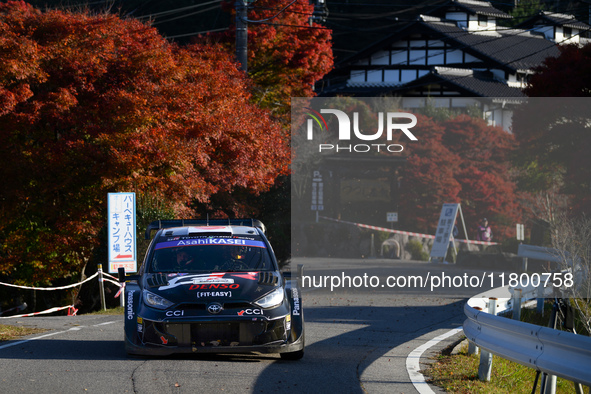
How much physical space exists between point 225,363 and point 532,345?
3565mm

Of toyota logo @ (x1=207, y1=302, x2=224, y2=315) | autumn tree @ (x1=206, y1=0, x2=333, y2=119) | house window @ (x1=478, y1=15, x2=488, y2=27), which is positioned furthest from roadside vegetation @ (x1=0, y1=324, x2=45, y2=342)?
house window @ (x1=478, y1=15, x2=488, y2=27)

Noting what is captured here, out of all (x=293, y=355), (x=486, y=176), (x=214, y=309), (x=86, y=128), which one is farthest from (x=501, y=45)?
(x=214, y=309)

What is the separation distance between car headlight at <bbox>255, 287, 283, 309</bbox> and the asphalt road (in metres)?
0.68

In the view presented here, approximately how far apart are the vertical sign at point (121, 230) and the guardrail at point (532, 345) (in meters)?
10.1

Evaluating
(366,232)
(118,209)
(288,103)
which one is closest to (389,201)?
(366,232)

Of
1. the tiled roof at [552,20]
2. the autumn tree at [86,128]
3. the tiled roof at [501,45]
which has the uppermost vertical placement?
the tiled roof at [552,20]

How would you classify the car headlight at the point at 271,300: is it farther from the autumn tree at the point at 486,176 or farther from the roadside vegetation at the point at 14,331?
the autumn tree at the point at 486,176

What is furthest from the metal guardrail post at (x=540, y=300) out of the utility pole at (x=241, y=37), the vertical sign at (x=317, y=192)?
the vertical sign at (x=317, y=192)

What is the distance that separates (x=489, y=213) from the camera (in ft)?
79.6

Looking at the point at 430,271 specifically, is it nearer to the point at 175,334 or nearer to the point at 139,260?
the point at 139,260

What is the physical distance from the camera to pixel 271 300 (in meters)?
8.08

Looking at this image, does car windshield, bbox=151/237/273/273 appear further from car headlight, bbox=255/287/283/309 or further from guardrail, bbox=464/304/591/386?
guardrail, bbox=464/304/591/386

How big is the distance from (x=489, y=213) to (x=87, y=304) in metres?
13.3

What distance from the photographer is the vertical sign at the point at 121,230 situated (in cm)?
1614
